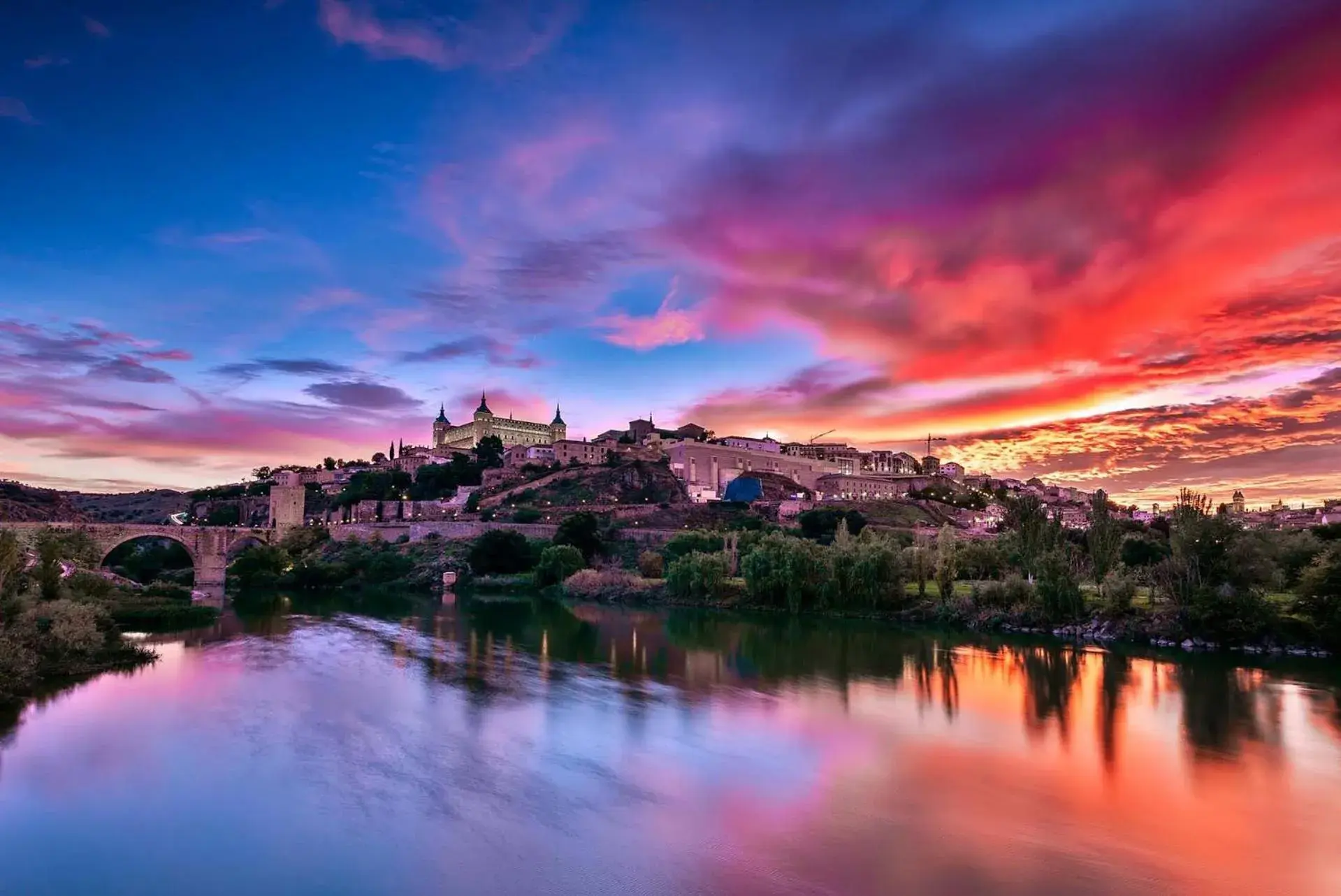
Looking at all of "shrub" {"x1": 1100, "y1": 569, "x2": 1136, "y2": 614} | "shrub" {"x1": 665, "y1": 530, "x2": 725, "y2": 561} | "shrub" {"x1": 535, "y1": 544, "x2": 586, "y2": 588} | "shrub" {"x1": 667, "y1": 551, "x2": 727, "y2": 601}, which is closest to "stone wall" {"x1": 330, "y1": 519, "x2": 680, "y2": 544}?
"shrub" {"x1": 665, "y1": 530, "x2": 725, "y2": 561}

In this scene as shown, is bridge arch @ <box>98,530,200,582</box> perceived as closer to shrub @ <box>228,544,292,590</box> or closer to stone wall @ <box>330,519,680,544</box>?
shrub @ <box>228,544,292,590</box>

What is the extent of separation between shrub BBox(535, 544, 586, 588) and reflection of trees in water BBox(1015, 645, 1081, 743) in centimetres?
2699

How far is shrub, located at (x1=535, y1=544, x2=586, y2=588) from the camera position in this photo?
44156mm

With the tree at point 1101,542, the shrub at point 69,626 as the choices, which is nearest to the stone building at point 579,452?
the tree at point 1101,542

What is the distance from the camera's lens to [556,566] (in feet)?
145

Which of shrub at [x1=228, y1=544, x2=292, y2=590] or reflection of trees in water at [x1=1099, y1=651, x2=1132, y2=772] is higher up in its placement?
shrub at [x1=228, y1=544, x2=292, y2=590]

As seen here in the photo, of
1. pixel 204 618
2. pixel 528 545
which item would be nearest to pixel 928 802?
pixel 204 618

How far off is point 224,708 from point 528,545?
35.8m

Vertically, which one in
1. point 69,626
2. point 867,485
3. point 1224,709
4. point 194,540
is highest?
point 867,485

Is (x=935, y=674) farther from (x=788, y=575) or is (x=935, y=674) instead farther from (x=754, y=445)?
(x=754, y=445)

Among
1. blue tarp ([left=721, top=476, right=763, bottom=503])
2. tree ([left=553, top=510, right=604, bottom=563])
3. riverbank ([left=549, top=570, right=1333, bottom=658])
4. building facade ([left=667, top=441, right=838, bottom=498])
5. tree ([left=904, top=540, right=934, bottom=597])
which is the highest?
building facade ([left=667, top=441, right=838, bottom=498])

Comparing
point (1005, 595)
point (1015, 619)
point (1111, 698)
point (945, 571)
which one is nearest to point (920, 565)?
point (945, 571)

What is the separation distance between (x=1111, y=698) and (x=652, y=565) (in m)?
29.4

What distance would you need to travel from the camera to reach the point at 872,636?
25.8m
